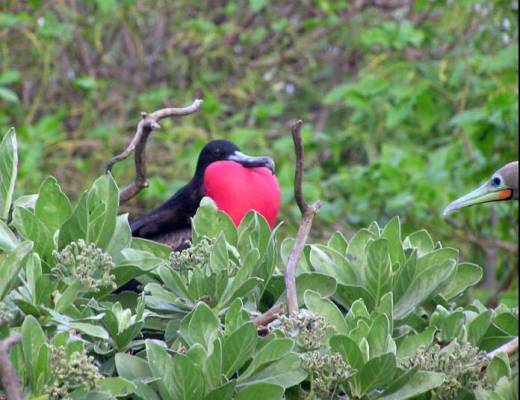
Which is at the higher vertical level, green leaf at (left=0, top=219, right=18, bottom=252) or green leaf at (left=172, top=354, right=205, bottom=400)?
green leaf at (left=0, top=219, right=18, bottom=252)

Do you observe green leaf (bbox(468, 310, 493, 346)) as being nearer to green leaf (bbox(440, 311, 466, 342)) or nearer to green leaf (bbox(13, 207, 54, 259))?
green leaf (bbox(440, 311, 466, 342))

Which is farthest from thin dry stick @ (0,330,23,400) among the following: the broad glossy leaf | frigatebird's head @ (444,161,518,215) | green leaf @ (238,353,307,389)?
frigatebird's head @ (444,161,518,215)

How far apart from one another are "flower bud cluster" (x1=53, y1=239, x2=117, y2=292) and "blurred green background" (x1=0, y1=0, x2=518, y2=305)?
3.14 m

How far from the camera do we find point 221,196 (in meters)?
3.41

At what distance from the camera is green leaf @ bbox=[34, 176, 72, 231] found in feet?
5.63

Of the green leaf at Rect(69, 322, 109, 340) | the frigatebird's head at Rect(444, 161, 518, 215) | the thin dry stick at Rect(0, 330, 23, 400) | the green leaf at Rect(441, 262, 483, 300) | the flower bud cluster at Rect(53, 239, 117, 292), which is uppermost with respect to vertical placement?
the thin dry stick at Rect(0, 330, 23, 400)

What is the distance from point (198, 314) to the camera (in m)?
1.53

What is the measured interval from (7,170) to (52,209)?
0.09m

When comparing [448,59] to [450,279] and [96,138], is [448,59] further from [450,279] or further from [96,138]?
[450,279]

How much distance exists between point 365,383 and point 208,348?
201 millimetres

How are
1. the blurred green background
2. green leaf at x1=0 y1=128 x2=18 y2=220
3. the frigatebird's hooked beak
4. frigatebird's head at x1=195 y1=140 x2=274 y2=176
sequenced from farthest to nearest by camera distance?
the blurred green background, frigatebird's head at x1=195 y1=140 x2=274 y2=176, the frigatebird's hooked beak, green leaf at x1=0 y1=128 x2=18 y2=220

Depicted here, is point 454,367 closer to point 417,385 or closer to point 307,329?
point 417,385

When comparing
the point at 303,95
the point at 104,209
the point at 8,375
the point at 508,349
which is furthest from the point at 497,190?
the point at 303,95

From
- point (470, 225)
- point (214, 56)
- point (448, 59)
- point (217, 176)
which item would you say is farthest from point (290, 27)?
point (217, 176)
